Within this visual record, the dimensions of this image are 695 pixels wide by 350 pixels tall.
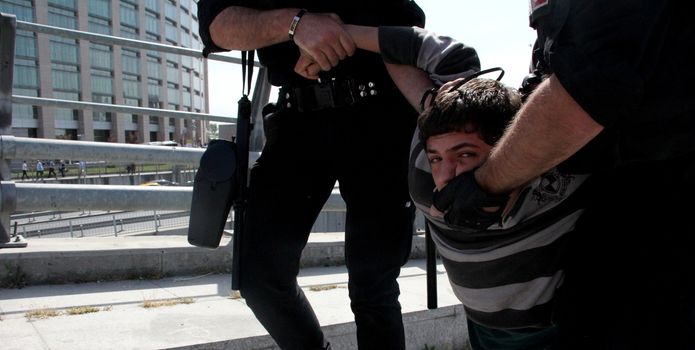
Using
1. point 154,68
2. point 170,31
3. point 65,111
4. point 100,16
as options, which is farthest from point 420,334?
point 170,31

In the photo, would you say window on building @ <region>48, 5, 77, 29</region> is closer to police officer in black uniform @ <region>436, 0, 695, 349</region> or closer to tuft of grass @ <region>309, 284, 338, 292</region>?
tuft of grass @ <region>309, 284, 338, 292</region>

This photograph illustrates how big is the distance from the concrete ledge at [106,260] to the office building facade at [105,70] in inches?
1727

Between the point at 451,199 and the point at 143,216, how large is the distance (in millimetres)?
18827

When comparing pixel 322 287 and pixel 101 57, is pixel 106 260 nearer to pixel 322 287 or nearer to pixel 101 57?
pixel 322 287

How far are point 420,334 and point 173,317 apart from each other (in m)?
1.32

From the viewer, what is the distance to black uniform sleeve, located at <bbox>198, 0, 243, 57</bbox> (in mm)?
1981

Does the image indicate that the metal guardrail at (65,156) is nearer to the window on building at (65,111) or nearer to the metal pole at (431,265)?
the metal pole at (431,265)

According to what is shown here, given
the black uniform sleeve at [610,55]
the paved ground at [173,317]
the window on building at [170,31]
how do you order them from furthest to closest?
the window on building at [170,31], the paved ground at [173,317], the black uniform sleeve at [610,55]

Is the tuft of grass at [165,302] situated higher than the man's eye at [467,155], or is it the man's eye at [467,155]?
the man's eye at [467,155]

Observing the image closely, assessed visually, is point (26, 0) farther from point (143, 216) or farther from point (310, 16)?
point (310, 16)

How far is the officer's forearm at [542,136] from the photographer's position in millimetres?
1072

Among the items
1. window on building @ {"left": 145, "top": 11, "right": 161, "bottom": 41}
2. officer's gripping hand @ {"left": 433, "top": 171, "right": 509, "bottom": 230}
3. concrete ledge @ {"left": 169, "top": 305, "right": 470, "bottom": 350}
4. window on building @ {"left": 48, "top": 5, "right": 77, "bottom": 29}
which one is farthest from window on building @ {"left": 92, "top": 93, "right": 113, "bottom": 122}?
officer's gripping hand @ {"left": 433, "top": 171, "right": 509, "bottom": 230}

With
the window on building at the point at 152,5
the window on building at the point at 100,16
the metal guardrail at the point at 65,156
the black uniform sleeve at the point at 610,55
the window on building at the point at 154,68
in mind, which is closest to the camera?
the black uniform sleeve at the point at 610,55

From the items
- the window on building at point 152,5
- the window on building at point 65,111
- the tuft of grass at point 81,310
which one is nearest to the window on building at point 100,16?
the window on building at point 152,5
